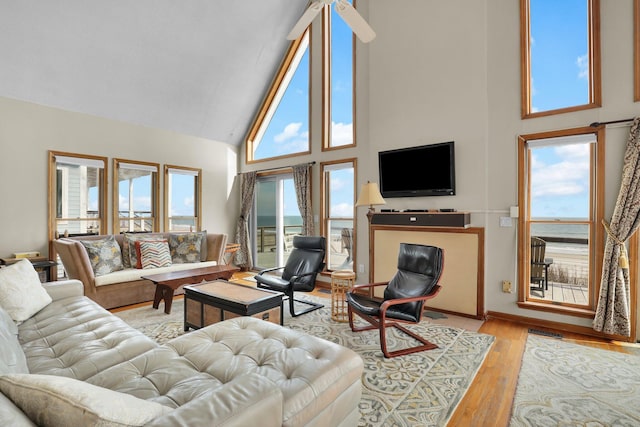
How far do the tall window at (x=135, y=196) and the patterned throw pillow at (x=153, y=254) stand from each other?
91 centimetres

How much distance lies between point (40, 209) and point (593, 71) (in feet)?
23.6

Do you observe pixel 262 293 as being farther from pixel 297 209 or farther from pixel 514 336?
pixel 297 209

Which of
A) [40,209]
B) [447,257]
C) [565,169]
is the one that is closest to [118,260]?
[40,209]

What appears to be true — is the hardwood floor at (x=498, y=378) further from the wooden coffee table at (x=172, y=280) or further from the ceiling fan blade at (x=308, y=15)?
the ceiling fan blade at (x=308, y=15)

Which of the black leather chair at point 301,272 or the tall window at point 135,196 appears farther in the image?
the tall window at point 135,196

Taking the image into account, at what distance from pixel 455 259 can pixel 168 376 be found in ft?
11.6

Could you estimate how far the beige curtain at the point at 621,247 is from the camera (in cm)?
302

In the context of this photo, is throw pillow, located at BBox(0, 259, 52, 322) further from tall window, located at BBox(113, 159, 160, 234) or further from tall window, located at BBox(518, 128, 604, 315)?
tall window, located at BBox(518, 128, 604, 315)

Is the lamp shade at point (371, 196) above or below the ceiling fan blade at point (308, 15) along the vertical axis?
below

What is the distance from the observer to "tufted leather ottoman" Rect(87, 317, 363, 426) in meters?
1.40

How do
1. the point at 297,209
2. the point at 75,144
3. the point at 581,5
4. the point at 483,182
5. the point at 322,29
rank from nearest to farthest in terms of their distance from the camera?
the point at 581,5
the point at 483,182
the point at 75,144
the point at 322,29
the point at 297,209

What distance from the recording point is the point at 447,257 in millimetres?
4125

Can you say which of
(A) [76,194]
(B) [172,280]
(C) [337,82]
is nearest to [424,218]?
(C) [337,82]

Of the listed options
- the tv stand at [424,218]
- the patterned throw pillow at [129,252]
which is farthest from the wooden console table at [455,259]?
the patterned throw pillow at [129,252]
